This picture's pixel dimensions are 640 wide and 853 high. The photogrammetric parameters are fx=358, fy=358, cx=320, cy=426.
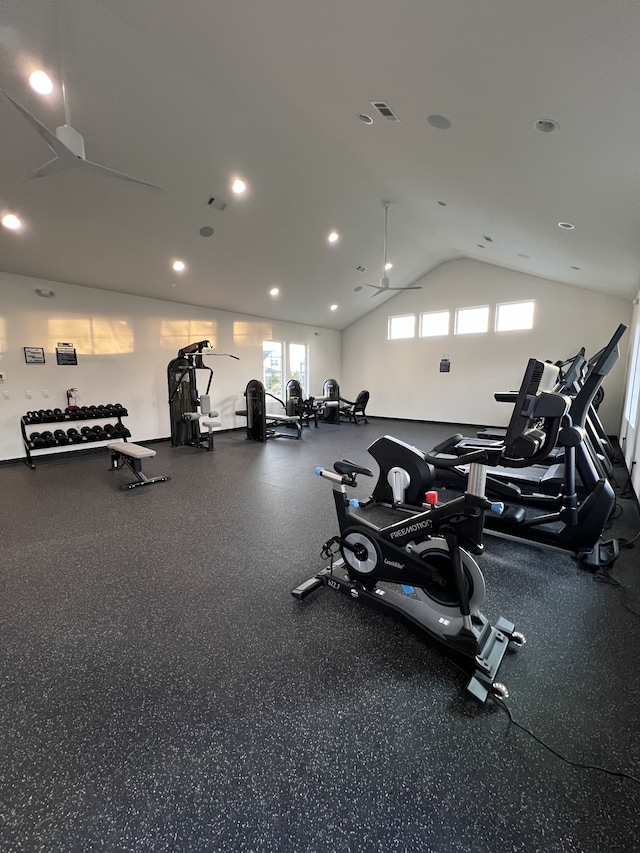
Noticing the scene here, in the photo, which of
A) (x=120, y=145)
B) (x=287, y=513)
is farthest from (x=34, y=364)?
(x=287, y=513)

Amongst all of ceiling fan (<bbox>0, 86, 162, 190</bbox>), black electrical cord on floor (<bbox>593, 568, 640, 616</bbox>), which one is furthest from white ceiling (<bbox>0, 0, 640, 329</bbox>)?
black electrical cord on floor (<bbox>593, 568, 640, 616</bbox>)

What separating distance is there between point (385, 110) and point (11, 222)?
15.4ft

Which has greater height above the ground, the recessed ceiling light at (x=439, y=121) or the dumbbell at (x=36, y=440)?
the recessed ceiling light at (x=439, y=121)

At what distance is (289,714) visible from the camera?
1486 mm

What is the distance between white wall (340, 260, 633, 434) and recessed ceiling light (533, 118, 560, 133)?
626 centimetres

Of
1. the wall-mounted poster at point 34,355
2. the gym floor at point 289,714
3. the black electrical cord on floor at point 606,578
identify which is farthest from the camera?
the wall-mounted poster at point 34,355

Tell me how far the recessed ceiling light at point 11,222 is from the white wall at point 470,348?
8.19 metres

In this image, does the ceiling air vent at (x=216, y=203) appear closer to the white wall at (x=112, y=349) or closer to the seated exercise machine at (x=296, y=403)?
the white wall at (x=112, y=349)

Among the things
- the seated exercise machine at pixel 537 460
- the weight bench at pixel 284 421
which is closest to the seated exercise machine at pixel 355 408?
the weight bench at pixel 284 421

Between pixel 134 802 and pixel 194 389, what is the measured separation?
6.36 metres

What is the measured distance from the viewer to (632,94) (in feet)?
6.31

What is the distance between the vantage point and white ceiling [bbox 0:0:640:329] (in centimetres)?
204

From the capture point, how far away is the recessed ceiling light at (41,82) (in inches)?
117

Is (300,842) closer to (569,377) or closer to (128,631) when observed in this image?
(128,631)
